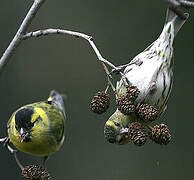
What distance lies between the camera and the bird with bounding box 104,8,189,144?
9.05 feet

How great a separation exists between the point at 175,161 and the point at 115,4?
1.57m

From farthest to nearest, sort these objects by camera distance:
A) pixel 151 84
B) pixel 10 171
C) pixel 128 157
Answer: pixel 128 157 → pixel 10 171 → pixel 151 84

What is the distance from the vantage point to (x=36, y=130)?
10.7 ft

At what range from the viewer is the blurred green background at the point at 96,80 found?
230 inches

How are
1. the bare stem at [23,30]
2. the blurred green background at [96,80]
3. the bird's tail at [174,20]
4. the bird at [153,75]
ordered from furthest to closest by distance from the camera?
1. the blurred green background at [96,80]
2. the bird's tail at [174,20]
3. the bird at [153,75]
4. the bare stem at [23,30]

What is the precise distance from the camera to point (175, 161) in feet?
19.5

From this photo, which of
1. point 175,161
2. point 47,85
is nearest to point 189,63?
point 175,161

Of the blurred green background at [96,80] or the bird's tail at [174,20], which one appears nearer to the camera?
the bird's tail at [174,20]

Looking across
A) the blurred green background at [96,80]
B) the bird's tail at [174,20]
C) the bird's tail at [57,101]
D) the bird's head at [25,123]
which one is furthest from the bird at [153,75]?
the blurred green background at [96,80]

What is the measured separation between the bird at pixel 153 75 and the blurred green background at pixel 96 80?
2660mm

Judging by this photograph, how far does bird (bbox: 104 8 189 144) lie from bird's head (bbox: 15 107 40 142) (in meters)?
0.41

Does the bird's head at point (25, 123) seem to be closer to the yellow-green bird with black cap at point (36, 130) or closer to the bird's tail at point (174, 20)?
the yellow-green bird with black cap at point (36, 130)

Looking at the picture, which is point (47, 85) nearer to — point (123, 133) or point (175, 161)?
point (175, 161)

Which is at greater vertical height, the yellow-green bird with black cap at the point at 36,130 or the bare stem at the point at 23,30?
the bare stem at the point at 23,30
